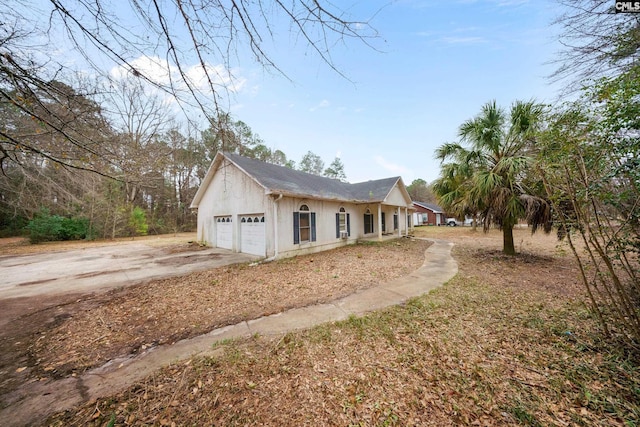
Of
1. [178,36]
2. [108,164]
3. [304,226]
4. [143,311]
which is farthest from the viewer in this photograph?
[304,226]

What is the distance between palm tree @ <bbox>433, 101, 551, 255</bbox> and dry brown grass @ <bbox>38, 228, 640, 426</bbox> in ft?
15.7

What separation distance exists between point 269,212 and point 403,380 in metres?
7.41

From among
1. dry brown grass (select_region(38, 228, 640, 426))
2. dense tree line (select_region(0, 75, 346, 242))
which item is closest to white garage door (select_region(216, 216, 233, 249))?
dense tree line (select_region(0, 75, 346, 242))

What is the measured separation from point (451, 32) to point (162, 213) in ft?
99.7

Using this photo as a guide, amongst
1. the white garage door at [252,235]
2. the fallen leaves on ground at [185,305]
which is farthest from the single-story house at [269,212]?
the fallen leaves on ground at [185,305]

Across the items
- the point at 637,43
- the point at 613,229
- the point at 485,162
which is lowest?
the point at 613,229

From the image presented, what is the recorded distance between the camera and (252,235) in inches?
390

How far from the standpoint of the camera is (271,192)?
8.27 m

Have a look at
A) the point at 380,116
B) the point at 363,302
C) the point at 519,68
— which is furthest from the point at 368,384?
the point at 380,116

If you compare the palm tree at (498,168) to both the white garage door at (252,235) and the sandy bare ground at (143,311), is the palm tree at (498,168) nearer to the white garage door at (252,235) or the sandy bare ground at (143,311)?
the sandy bare ground at (143,311)

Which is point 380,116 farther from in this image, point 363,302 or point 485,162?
point 363,302

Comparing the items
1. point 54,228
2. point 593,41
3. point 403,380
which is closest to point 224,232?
point 403,380

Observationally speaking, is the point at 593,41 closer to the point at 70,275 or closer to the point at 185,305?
the point at 185,305

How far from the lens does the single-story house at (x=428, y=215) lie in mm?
33000
